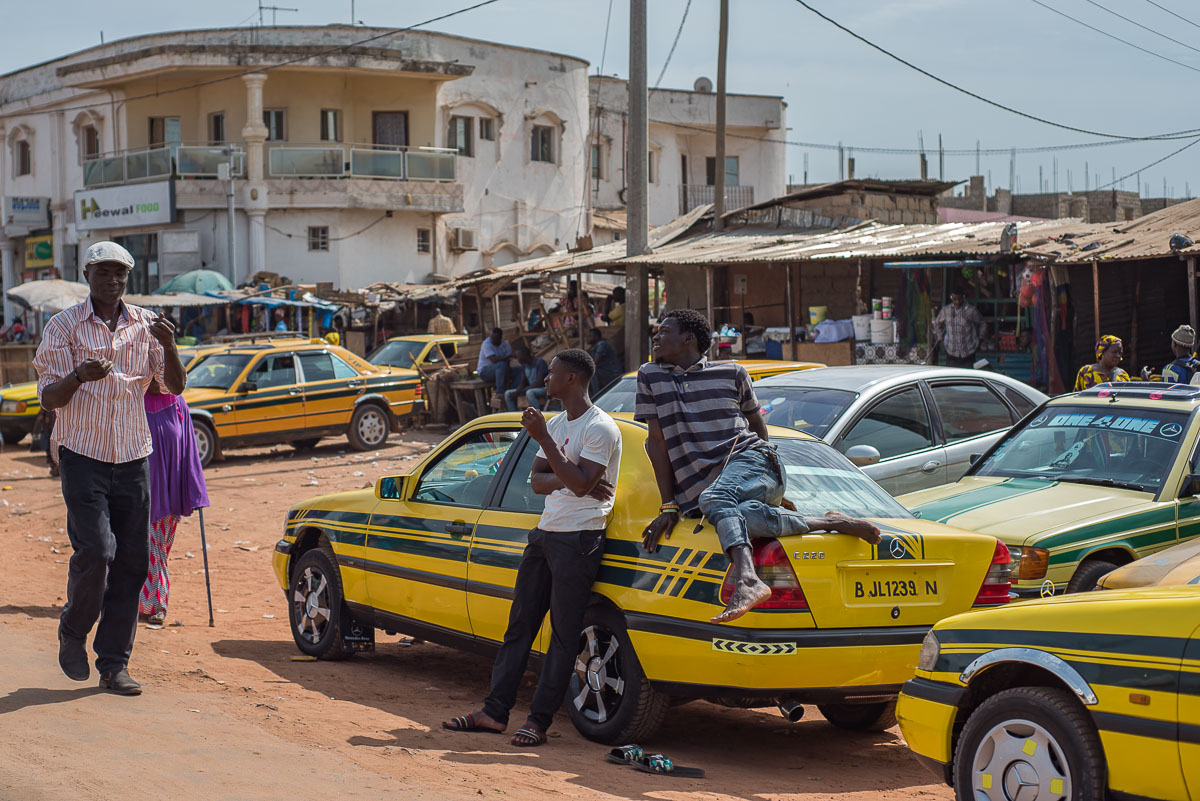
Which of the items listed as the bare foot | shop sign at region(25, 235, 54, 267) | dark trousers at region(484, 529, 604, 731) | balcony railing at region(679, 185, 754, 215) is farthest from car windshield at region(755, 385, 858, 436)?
shop sign at region(25, 235, 54, 267)

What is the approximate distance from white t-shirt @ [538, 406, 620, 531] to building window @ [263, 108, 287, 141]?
33361mm

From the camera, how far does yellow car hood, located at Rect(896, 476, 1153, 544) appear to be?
7496 mm

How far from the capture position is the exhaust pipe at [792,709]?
19.3 ft

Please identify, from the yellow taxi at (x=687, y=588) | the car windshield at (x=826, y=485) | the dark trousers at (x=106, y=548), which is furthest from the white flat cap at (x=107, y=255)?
the car windshield at (x=826, y=485)

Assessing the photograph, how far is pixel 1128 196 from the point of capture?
1933 inches

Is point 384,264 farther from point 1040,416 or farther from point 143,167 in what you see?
point 1040,416

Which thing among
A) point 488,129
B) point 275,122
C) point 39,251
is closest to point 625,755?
point 275,122

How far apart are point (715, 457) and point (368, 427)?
1526cm

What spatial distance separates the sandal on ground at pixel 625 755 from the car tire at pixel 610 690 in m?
0.17

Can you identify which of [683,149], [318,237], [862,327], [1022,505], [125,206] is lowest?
[1022,505]

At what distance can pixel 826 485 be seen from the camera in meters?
6.46

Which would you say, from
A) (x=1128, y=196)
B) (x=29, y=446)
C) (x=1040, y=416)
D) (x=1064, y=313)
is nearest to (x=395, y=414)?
(x=29, y=446)

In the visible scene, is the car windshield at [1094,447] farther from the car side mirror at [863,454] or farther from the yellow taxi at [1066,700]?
the yellow taxi at [1066,700]

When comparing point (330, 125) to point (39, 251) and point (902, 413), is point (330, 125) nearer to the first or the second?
point (39, 251)
